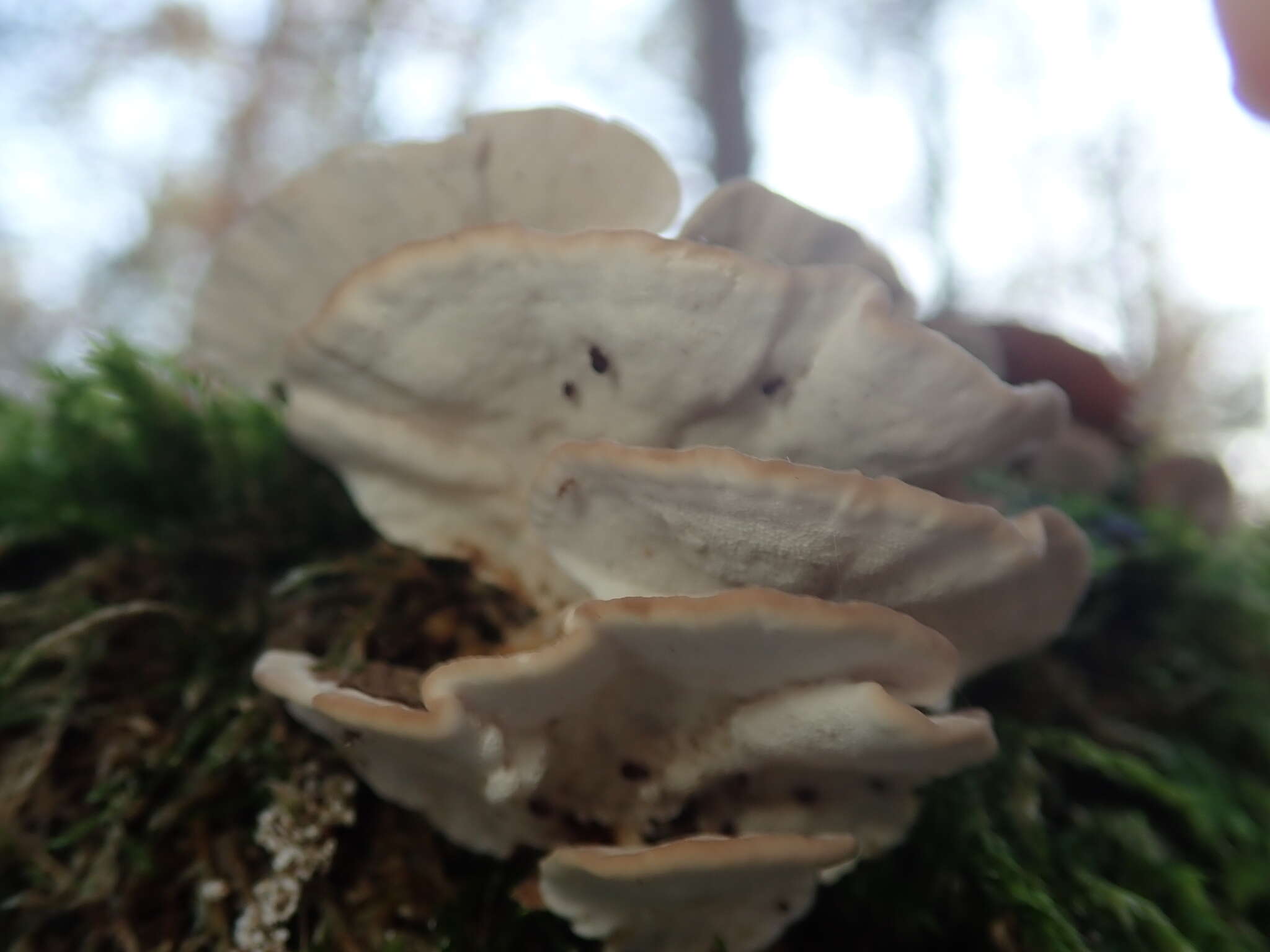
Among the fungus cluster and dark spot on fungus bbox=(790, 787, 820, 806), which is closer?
the fungus cluster

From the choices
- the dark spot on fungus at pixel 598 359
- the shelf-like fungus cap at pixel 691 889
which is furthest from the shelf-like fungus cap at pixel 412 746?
the dark spot on fungus at pixel 598 359

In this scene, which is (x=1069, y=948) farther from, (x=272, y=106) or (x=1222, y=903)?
(x=272, y=106)

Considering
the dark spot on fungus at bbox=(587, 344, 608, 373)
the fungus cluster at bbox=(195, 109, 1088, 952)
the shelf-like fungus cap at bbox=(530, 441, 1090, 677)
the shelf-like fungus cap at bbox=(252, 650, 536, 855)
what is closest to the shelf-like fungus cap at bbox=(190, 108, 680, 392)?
the fungus cluster at bbox=(195, 109, 1088, 952)

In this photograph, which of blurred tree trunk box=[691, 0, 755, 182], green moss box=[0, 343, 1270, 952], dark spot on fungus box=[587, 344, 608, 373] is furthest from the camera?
blurred tree trunk box=[691, 0, 755, 182]

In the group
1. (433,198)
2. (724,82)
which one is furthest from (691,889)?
(724,82)

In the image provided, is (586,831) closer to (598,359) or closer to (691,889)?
(691,889)

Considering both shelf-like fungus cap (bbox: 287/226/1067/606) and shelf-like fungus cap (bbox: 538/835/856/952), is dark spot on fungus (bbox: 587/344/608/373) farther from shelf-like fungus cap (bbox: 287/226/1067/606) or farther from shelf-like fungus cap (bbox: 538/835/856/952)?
shelf-like fungus cap (bbox: 538/835/856/952)
